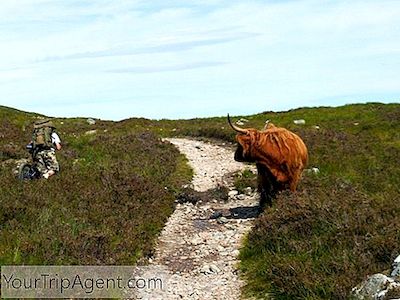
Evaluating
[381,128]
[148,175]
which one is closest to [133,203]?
[148,175]

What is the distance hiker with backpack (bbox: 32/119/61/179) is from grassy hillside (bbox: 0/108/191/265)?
1.31ft

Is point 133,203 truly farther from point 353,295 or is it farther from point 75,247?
point 353,295

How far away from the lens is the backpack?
1848 cm

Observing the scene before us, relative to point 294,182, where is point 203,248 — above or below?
below

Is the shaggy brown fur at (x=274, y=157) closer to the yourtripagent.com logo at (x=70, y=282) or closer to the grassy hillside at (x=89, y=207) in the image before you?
the grassy hillside at (x=89, y=207)

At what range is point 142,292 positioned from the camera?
1044 cm

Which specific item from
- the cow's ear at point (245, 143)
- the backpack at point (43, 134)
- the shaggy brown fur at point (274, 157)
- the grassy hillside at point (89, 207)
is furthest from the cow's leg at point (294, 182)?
the backpack at point (43, 134)

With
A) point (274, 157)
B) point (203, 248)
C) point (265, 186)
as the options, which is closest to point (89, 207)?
point (203, 248)

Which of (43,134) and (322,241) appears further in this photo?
(43,134)

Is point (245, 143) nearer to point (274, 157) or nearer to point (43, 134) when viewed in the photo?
point (274, 157)

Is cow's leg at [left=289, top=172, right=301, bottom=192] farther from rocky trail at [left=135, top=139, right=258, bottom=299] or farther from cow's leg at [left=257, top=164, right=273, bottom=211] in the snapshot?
rocky trail at [left=135, top=139, right=258, bottom=299]

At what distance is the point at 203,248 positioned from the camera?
528 inches

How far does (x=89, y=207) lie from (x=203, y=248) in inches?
112

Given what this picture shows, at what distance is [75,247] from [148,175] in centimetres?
937
